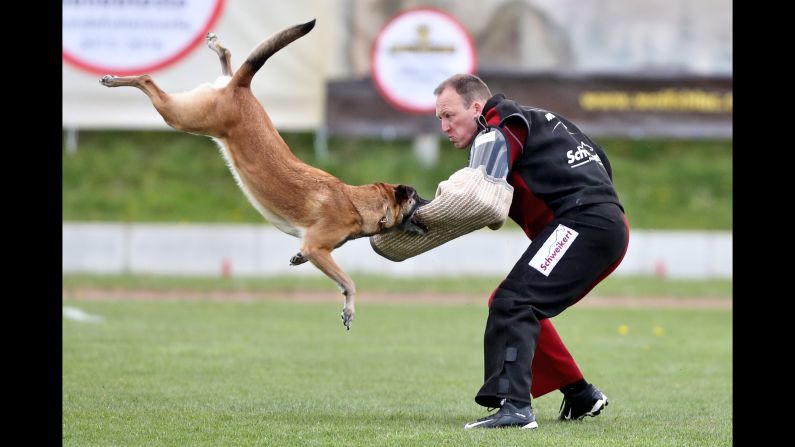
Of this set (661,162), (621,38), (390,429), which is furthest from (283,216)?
(661,162)

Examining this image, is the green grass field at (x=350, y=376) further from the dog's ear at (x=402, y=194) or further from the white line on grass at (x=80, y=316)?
the dog's ear at (x=402, y=194)

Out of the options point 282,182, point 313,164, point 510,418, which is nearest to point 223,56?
point 282,182

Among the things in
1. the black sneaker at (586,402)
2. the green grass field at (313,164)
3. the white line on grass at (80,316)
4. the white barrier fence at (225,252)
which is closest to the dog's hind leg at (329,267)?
the black sneaker at (586,402)

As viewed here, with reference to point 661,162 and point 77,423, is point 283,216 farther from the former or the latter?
point 661,162

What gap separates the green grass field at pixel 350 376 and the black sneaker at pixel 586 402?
10 cm

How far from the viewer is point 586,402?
281 inches

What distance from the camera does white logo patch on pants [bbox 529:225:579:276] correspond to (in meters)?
6.57

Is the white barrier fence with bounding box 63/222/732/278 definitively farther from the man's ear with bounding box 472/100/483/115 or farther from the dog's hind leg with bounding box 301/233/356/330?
the man's ear with bounding box 472/100/483/115

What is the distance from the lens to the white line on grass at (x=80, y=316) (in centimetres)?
1348

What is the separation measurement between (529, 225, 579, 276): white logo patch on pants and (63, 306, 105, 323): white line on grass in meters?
8.13

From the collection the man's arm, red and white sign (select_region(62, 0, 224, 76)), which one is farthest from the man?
red and white sign (select_region(62, 0, 224, 76))

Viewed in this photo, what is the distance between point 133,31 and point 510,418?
48.6ft

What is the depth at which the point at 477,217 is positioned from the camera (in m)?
6.60

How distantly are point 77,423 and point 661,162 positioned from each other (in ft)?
60.2
